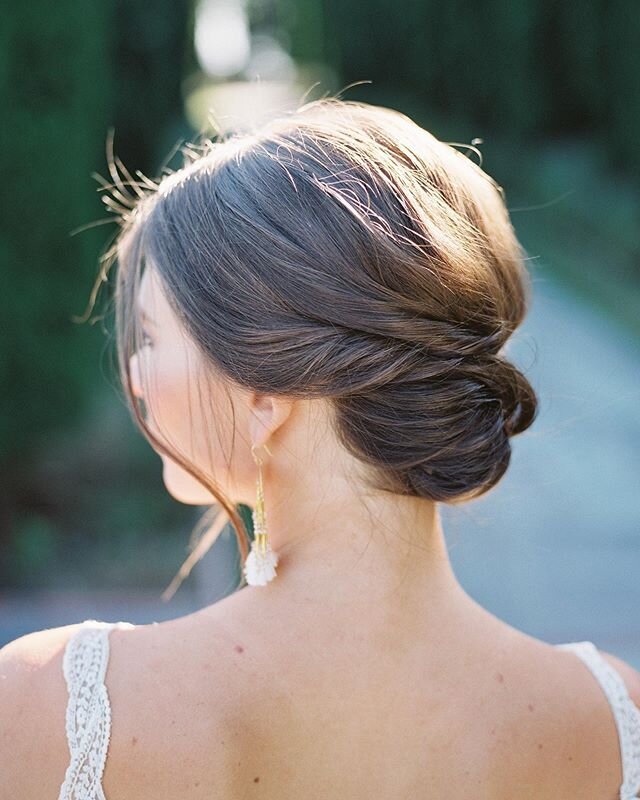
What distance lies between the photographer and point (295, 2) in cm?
1551

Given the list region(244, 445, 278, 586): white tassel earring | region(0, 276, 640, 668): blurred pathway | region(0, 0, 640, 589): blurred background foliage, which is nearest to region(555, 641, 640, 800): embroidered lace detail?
region(244, 445, 278, 586): white tassel earring

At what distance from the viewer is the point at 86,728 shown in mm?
1083

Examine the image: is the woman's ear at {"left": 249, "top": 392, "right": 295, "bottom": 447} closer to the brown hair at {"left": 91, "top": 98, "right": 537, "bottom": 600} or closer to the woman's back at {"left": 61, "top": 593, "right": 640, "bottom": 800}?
the brown hair at {"left": 91, "top": 98, "right": 537, "bottom": 600}

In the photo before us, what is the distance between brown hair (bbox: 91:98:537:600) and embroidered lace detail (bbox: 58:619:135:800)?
380 mm

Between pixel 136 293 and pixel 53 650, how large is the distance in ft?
1.70

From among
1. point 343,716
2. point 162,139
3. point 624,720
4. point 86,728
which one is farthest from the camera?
point 162,139

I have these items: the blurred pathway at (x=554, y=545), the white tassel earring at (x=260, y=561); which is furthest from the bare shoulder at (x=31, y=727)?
the blurred pathway at (x=554, y=545)

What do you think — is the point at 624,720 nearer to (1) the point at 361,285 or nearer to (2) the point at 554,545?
(1) the point at 361,285

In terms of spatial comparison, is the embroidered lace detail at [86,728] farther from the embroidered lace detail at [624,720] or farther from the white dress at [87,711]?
the embroidered lace detail at [624,720]

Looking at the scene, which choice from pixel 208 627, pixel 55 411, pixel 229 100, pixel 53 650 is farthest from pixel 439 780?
pixel 229 100

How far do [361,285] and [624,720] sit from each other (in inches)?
27.1

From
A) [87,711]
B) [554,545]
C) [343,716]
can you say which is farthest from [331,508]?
[554,545]

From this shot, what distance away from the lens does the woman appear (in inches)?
44.3

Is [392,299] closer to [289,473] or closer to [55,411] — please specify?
[289,473]
